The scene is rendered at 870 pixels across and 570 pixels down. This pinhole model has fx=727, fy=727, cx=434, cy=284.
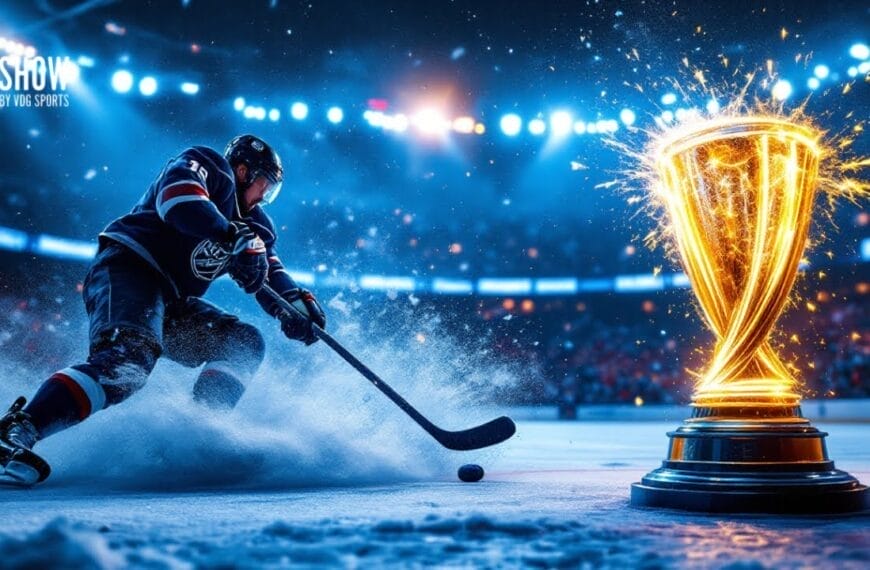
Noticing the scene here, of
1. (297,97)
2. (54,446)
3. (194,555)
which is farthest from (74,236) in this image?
(194,555)

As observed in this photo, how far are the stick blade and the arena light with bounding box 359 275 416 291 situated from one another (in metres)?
20.5

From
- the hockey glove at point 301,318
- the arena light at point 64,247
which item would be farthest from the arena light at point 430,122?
the hockey glove at point 301,318

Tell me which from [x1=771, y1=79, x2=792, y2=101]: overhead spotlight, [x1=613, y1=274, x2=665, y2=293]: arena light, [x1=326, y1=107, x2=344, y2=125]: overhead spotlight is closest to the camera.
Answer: [x1=771, y1=79, x2=792, y2=101]: overhead spotlight

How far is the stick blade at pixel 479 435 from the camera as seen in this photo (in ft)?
10.6

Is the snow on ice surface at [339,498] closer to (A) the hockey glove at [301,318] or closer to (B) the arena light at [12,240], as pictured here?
(A) the hockey glove at [301,318]

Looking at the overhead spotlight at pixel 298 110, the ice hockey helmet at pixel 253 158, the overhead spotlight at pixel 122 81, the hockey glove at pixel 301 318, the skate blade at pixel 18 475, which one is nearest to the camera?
the skate blade at pixel 18 475

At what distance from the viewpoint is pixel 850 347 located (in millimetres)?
17250

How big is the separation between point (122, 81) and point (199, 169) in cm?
1326

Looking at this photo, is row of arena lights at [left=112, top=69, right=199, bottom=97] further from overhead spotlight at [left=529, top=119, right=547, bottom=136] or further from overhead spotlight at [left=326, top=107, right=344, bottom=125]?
overhead spotlight at [left=529, top=119, right=547, bottom=136]

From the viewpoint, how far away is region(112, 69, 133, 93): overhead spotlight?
14.6 meters

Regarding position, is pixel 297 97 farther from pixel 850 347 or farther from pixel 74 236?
pixel 850 347

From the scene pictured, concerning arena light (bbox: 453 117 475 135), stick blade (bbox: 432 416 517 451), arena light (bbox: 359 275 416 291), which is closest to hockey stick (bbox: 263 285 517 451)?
stick blade (bbox: 432 416 517 451)

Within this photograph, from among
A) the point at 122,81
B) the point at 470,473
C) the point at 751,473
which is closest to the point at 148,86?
the point at 122,81

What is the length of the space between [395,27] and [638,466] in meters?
11.6
